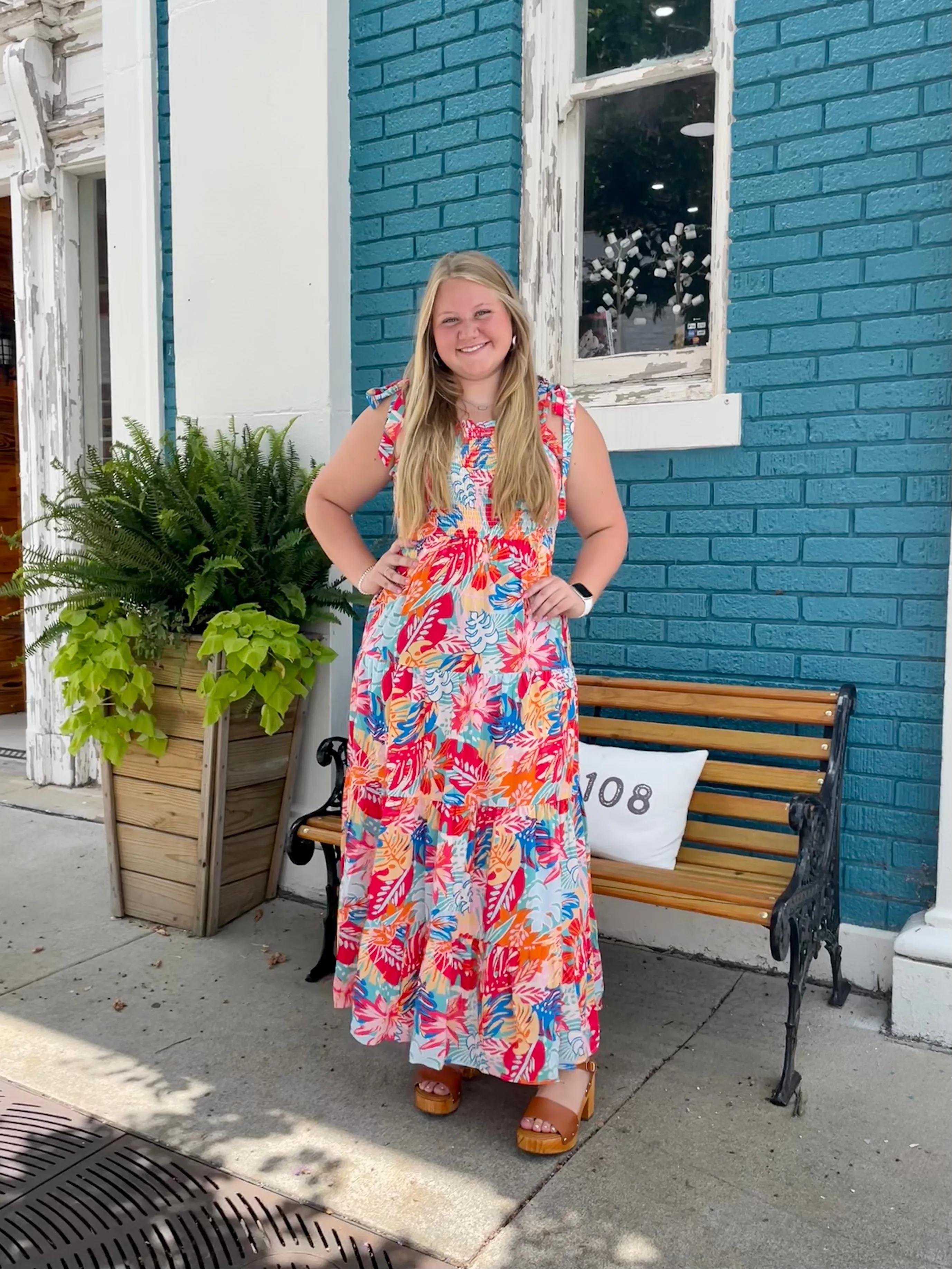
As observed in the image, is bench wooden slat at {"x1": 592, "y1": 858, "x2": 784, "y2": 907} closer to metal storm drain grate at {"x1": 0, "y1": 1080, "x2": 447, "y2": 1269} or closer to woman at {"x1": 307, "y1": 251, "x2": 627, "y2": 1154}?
woman at {"x1": 307, "y1": 251, "x2": 627, "y2": 1154}

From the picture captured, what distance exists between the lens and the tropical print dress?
2463 millimetres

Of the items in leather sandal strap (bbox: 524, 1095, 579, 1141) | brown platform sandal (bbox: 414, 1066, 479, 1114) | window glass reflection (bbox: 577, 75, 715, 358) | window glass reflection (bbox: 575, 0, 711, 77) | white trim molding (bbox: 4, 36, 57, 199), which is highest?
white trim molding (bbox: 4, 36, 57, 199)

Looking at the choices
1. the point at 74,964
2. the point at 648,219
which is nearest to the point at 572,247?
the point at 648,219

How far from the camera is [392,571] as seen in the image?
8.44 feet

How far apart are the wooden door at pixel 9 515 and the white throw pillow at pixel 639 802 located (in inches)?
204

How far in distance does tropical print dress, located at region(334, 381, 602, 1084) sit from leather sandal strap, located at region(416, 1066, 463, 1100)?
0.41ft

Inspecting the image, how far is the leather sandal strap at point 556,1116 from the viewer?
244 cm

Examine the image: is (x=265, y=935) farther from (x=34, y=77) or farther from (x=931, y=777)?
(x=34, y=77)

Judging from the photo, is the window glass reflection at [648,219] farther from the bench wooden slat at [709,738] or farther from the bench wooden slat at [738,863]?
the bench wooden slat at [738,863]

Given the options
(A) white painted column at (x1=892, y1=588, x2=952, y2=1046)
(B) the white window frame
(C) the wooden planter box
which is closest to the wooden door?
(C) the wooden planter box

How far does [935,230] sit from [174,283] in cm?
288

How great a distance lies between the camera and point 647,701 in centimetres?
343

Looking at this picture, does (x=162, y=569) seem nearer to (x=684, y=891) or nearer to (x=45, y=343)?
(x=684, y=891)

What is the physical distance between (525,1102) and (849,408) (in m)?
2.12
